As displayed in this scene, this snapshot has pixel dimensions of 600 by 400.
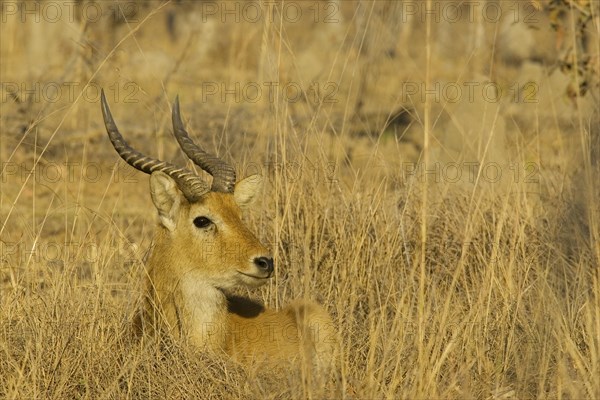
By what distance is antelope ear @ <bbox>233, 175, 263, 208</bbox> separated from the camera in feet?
19.4

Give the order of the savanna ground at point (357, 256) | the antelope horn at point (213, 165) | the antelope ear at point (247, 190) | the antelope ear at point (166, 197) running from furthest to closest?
the antelope ear at point (247, 190) → the antelope horn at point (213, 165) → the antelope ear at point (166, 197) → the savanna ground at point (357, 256)

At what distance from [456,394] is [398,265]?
1826 millimetres

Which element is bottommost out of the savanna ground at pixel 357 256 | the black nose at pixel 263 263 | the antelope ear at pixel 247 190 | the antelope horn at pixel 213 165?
the savanna ground at pixel 357 256

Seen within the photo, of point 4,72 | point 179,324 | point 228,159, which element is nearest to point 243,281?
point 179,324

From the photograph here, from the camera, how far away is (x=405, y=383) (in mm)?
4816

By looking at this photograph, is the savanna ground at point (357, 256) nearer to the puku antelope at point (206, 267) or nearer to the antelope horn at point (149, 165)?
the puku antelope at point (206, 267)

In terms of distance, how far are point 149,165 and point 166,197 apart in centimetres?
25

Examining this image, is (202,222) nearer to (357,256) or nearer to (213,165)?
(213,165)

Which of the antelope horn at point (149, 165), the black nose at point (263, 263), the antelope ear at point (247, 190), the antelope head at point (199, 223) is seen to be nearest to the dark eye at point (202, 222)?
the antelope head at point (199, 223)

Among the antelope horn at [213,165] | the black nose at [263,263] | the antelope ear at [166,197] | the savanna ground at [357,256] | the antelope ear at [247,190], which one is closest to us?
the savanna ground at [357,256]

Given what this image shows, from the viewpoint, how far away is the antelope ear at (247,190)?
233 inches

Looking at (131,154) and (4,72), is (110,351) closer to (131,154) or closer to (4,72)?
(131,154)

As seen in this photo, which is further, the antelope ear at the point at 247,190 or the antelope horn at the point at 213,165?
the antelope ear at the point at 247,190

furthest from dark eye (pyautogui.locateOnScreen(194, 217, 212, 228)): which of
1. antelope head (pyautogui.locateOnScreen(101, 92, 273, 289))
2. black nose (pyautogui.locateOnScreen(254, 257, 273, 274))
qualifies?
black nose (pyautogui.locateOnScreen(254, 257, 273, 274))
